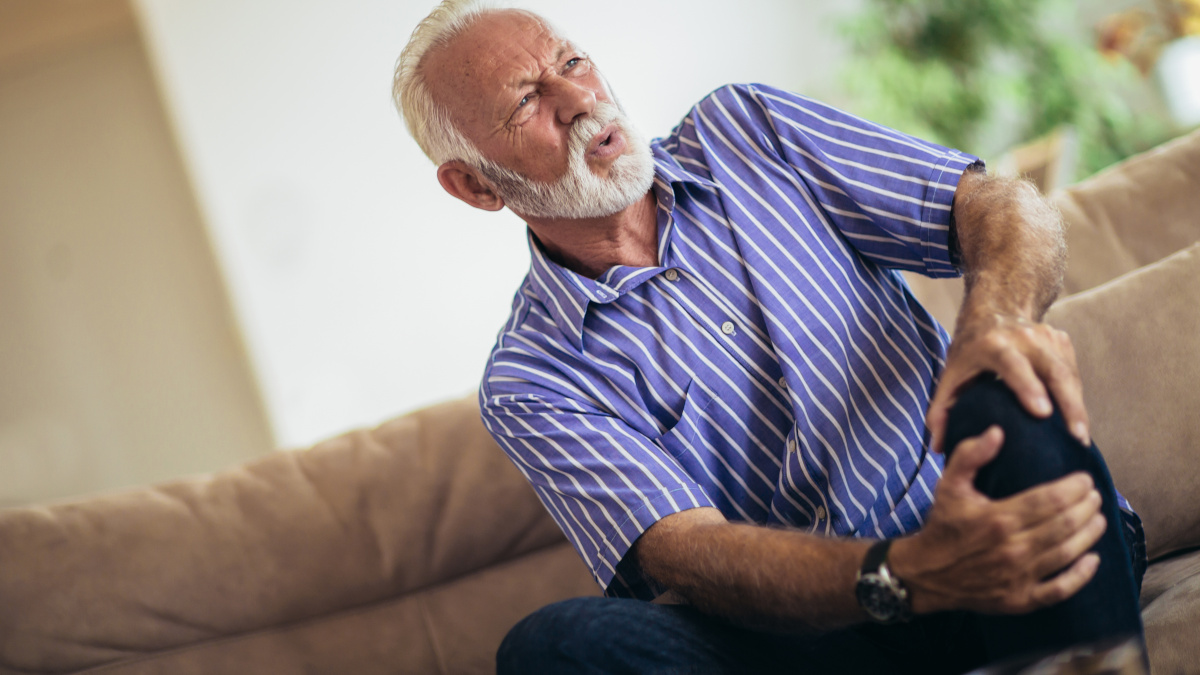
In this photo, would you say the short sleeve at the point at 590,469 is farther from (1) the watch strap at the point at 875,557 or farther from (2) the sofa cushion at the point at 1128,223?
(2) the sofa cushion at the point at 1128,223

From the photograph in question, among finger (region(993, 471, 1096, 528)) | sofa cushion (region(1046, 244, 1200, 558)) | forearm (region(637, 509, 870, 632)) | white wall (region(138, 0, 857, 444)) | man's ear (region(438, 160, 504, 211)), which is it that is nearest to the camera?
finger (region(993, 471, 1096, 528))

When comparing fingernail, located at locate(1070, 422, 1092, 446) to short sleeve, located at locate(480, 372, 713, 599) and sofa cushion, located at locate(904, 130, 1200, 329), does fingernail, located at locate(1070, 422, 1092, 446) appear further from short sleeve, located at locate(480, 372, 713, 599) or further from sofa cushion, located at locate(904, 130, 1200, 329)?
sofa cushion, located at locate(904, 130, 1200, 329)

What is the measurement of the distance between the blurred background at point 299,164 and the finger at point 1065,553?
221 centimetres

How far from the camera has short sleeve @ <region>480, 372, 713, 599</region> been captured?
995 millimetres

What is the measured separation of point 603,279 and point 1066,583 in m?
0.67

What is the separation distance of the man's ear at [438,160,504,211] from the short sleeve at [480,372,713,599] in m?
0.32

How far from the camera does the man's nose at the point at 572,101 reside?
1.20 m

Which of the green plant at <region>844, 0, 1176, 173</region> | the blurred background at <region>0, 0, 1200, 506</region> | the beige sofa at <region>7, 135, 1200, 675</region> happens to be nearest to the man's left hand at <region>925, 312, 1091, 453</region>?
the beige sofa at <region>7, 135, 1200, 675</region>

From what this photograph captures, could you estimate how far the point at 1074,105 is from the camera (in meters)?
3.35

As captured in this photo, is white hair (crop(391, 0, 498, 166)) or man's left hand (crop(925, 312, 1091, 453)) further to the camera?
white hair (crop(391, 0, 498, 166))

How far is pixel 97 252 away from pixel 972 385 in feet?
12.4

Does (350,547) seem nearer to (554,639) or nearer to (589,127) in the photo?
(554,639)

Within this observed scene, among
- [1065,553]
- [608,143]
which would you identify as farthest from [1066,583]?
[608,143]

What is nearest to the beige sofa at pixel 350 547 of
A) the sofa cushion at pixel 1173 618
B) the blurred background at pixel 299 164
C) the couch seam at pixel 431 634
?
the couch seam at pixel 431 634
